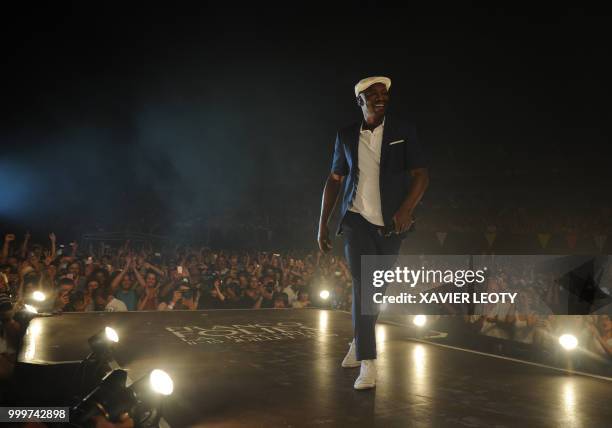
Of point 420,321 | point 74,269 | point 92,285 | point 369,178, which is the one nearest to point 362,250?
point 369,178

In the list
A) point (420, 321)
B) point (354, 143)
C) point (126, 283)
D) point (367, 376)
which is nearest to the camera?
point (367, 376)

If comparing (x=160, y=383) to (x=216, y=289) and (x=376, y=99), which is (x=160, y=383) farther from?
(x=216, y=289)

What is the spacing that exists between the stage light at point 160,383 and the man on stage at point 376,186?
3.55 ft

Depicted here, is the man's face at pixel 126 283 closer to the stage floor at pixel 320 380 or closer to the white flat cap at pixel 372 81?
the stage floor at pixel 320 380

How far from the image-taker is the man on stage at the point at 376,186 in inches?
107

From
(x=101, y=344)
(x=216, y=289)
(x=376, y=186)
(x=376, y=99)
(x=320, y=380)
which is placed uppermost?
(x=376, y=99)

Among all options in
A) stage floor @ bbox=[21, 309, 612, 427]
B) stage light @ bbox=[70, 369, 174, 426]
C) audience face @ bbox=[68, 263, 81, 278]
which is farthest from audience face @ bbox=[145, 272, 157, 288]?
stage light @ bbox=[70, 369, 174, 426]

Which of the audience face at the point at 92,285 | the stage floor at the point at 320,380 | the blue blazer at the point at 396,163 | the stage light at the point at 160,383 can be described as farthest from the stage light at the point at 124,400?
the audience face at the point at 92,285

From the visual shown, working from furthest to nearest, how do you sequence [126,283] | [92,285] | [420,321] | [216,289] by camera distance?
[216,289]
[126,283]
[92,285]
[420,321]

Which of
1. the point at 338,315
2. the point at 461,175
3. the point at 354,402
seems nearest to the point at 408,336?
the point at 338,315

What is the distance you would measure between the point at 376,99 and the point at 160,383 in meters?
1.90

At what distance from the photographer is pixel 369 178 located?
2787mm

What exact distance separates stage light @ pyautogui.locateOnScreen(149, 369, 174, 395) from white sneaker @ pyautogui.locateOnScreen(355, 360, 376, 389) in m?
1.02

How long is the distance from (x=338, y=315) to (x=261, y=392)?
302cm
